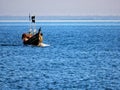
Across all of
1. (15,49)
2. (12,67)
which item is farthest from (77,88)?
(15,49)

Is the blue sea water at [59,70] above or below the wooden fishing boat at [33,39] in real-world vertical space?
above

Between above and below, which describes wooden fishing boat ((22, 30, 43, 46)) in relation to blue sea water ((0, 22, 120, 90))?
below

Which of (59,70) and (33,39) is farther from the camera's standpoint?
(33,39)

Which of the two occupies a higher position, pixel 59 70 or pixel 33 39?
pixel 59 70

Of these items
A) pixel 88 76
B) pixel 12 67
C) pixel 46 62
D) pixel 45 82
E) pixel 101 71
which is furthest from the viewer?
pixel 46 62

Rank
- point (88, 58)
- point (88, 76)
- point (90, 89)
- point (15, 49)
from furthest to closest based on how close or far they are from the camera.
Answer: point (15, 49)
point (88, 58)
point (88, 76)
point (90, 89)

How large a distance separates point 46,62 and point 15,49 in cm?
2134

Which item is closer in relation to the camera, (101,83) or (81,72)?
(101,83)

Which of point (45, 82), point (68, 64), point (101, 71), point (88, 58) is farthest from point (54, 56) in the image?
point (45, 82)

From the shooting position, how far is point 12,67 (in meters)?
62.9

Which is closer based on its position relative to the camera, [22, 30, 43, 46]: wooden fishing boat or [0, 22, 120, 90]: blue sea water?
[0, 22, 120, 90]: blue sea water

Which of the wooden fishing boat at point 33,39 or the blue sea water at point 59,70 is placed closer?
the blue sea water at point 59,70

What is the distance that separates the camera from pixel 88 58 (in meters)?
73.4

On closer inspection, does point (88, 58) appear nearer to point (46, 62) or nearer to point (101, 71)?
point (46, 62)
